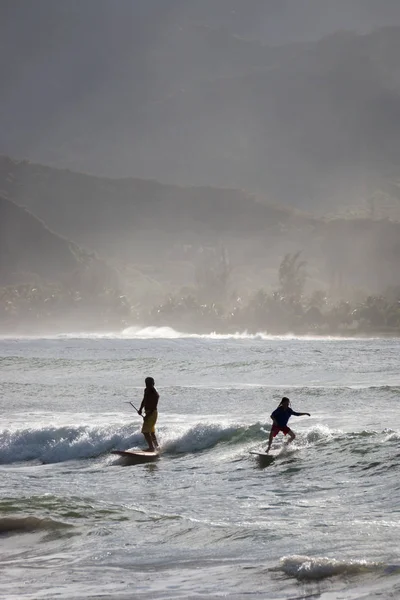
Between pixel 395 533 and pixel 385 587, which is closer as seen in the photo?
pixel 385 587

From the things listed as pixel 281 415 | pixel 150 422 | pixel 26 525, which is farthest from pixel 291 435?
pixel 26 525

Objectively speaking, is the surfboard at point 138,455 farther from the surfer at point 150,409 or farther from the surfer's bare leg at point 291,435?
the surfer's bare leg at point 291,435

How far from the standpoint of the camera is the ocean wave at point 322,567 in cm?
1100

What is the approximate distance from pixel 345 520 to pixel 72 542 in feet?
13.8

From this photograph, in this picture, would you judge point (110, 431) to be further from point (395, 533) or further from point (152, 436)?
point (395, 533)

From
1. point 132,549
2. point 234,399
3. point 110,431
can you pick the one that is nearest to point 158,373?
point 234,399

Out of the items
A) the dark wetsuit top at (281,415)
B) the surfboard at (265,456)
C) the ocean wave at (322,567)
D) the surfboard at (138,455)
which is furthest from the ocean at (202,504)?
the dark wetsuit top at (281,415)

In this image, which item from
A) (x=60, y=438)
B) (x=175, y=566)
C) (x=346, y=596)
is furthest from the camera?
(x=60, y=438)

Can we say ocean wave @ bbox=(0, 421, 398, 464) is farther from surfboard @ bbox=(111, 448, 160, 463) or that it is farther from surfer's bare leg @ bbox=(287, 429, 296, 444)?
surfboard @ bbox=(111, 448, 160, 463)

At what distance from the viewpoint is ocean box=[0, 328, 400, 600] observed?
11.1 m

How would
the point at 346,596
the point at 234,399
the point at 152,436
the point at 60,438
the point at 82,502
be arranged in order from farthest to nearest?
the point at 234,399 → the point at 60,438 → the point at 152,436 → the point at 82,502 → the point at 346,596

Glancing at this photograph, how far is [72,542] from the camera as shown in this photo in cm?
1388

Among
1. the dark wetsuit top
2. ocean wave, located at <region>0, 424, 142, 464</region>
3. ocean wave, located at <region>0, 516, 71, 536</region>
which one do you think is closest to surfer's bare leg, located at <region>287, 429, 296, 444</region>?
the dark wetsuit top

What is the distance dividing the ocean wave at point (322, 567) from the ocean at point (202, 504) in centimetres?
2
